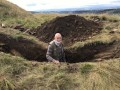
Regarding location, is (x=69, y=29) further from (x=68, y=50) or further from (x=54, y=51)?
(x=54, y=51)

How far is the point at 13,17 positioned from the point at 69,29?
15.2 ft

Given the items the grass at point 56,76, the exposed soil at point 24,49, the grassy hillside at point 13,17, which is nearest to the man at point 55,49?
the grass at point 56,76

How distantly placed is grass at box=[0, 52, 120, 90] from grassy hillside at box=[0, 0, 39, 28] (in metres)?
5.64

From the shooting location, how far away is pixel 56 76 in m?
11.2

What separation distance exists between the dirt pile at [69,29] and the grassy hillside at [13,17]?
157 centimetres

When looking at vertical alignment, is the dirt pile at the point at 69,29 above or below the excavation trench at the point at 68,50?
above

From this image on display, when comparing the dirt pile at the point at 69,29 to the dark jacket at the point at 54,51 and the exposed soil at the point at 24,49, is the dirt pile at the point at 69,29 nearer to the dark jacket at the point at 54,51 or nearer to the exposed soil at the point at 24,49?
the exposed soil at the point at 24,49

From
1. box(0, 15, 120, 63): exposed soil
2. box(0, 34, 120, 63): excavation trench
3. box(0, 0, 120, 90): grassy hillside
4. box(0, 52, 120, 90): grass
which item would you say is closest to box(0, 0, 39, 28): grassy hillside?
box(0, 15, 120, 63): exposed soil

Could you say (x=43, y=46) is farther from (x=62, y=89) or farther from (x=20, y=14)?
(x=20, y=14)

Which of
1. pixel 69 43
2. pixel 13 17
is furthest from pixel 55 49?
pixel 13 17

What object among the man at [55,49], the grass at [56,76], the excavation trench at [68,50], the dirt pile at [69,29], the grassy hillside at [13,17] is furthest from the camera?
the grassy hillside at [13,17]

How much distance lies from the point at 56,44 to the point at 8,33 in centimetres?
309

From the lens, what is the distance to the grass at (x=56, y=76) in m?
10.8

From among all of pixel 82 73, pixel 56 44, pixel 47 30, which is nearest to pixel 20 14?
pixel 47 30
